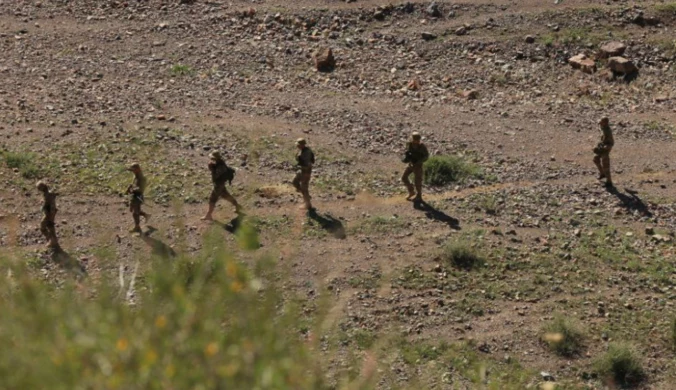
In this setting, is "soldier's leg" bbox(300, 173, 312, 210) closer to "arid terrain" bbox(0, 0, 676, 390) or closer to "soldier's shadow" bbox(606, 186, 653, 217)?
"arid terrain" bbox(0, 0, 676, 390)

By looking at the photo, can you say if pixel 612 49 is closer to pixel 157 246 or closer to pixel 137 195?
pixel 137 195

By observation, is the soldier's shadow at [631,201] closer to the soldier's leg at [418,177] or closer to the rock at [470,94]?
the soldier's leg at [418,177]

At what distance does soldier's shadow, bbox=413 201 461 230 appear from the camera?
20.2 metres

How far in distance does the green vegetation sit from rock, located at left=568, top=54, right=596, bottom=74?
910cm

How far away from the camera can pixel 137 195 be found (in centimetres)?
1925

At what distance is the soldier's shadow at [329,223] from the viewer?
1976cm

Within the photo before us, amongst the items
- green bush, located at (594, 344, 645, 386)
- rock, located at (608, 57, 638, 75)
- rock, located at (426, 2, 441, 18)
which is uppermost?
rock, located at (426, 2, 441, 18)

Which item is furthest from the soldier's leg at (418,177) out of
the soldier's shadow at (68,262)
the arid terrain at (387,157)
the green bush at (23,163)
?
the green bush at (23,163)

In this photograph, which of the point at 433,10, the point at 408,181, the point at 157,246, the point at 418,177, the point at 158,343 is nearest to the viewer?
the point at 158,343

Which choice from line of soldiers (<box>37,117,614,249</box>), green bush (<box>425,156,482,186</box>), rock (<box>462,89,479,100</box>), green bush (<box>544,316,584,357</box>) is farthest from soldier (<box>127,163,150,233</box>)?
rock (<box>462,89,479,100</box>)

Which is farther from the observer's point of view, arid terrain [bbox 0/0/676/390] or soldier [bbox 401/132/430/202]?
soldier [bbox 401/132/430/202]

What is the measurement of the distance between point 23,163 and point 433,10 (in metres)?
12.7

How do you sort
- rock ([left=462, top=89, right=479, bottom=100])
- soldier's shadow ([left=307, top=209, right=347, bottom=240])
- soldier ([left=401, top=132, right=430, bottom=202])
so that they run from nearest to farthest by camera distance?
soldier's shadow ([left=307, top=209, right=347, bottom=240]), soldier ([left=401, top=132, right=430, bottom=202]), rock ([left=462, top=89, right=479, bottom=100])

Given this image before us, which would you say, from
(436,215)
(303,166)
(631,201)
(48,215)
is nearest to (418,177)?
(436,215)
